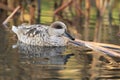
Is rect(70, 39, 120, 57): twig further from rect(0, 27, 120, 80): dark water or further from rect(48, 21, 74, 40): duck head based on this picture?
rect(48, 21, 74, 40): duck head

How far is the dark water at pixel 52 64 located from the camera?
19.2 feet

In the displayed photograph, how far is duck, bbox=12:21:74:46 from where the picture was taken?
26.9 feet

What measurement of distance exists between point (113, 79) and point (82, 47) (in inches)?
76.9

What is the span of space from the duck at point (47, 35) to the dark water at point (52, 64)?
0.18 m

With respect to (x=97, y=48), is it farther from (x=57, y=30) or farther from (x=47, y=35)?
(x=47, y=35)

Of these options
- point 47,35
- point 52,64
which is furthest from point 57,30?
point 52,64

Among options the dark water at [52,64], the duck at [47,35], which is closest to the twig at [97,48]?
the dark water at [52,64]

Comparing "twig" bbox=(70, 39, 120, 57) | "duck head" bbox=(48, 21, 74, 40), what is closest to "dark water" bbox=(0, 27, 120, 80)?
"twig" bbox=(70, 39, 120, 57)

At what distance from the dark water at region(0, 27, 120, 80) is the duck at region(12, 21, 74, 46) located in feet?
0.58

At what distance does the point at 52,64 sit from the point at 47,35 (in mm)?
1835

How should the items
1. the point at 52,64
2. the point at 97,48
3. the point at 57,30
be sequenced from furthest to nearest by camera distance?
the point at 57,30, the point at 97,48, the point at 52,64

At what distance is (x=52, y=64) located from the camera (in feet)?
21.5

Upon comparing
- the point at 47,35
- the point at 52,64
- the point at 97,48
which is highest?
the point at 47,35

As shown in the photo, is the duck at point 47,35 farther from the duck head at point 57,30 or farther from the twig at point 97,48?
the twig at point 97,48
